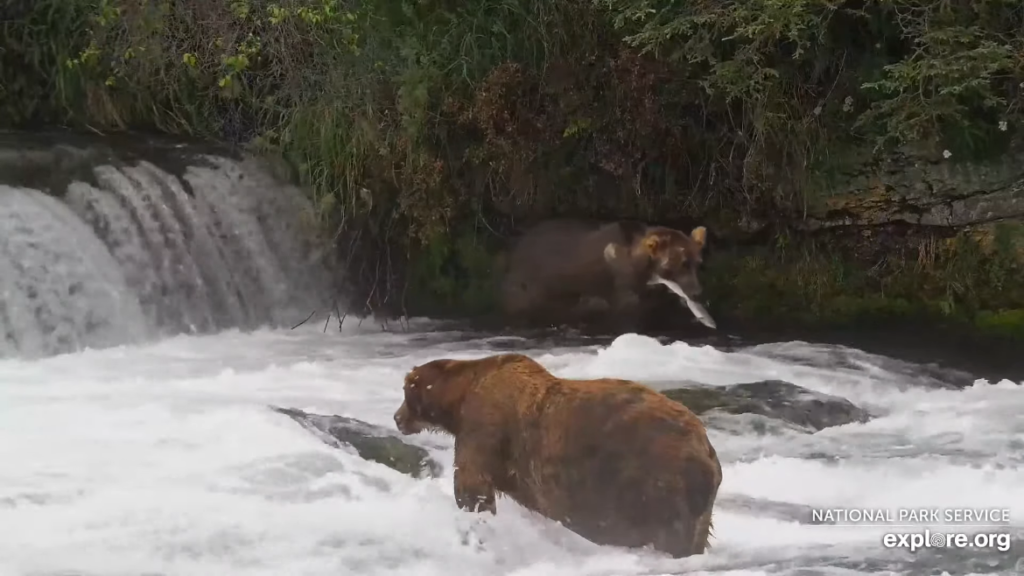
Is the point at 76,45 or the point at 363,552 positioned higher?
the point at 76,45

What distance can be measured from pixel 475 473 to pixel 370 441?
1.08ft

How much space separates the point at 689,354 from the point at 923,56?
118 centimetres

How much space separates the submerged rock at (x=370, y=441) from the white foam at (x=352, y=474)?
0.9 inches

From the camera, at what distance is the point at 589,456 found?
156 centimetres

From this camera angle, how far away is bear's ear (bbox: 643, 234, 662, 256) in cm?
243

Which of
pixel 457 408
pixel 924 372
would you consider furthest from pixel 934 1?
pixel 457 408

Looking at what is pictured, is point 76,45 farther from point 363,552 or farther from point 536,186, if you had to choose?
point 363,552

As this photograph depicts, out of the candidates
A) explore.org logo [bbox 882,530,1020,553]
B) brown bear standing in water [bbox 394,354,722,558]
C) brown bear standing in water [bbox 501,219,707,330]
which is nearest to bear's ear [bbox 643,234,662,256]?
brown bear standing in water [bbox 501,219,707,330]

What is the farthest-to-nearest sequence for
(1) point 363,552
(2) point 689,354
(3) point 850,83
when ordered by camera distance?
1. (3) point 850,83
2. (2) point 689,354
3. (1) point 363,552

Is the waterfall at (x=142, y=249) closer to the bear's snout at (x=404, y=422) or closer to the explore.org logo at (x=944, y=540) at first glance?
the bear's snout at (x=404, y=422)

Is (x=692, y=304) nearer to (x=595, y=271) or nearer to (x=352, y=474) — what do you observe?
(x=595, y=271)

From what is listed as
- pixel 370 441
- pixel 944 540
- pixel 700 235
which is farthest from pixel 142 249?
pixel 944 540

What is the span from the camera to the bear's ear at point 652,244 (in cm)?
243

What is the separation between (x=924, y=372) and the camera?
2436 millimetres
